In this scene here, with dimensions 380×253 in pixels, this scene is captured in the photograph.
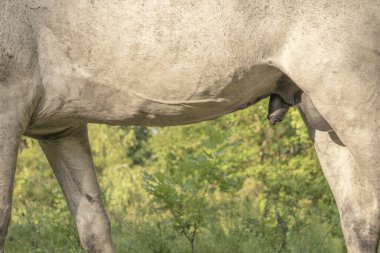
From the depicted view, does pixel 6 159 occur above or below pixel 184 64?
below

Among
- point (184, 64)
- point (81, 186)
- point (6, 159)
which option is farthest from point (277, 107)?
point (6, 159)

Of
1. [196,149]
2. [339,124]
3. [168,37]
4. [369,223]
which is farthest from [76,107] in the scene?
[196,149]

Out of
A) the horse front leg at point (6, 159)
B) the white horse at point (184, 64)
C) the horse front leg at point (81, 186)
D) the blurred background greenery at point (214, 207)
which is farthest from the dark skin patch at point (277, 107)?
the blurred background greenery at point (214, 207)

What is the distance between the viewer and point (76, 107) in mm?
3789

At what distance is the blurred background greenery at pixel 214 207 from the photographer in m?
6.24

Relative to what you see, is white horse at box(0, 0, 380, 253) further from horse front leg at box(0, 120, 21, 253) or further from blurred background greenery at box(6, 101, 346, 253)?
blurred background greenery at box(6, 101, 346, 253)

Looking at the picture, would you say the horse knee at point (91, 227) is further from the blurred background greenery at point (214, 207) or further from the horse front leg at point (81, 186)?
the blurred background greenery at point (214, 207)

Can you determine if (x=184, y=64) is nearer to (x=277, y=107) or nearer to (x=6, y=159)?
(x=277, y=107)

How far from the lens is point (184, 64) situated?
3.61 m

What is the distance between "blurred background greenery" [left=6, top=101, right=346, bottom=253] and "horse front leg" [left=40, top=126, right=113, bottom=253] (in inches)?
57.8

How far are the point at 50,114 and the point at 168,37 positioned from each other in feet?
2.40

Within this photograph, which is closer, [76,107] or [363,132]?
[363,132]

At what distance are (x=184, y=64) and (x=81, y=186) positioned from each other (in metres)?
1.19

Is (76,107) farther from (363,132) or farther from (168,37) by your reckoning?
(363,132)
